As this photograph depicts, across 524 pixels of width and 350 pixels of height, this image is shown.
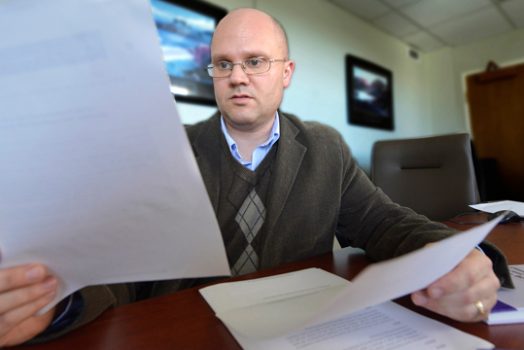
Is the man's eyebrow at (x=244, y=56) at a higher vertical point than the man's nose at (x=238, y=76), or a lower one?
higher

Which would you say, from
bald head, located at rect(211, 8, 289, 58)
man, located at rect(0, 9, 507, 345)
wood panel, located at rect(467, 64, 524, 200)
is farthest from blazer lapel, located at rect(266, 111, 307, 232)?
wood panel, located at rect(467, 64, 524, 200)

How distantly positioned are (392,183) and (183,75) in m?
1.26

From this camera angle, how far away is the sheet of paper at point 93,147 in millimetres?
239

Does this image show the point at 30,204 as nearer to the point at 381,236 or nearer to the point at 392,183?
the point at 381,236

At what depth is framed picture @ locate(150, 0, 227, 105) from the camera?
166cm

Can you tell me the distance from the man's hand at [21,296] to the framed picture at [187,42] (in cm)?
148

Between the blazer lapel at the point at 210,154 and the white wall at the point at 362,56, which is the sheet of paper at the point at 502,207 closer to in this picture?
the blazer lapel at the point at 210,154

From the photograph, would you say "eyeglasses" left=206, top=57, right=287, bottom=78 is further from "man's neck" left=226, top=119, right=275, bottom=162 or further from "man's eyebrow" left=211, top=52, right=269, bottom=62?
"man's neck" left=226, top=119, right=275, bottom=162

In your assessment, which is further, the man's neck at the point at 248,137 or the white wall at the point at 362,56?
the white wall at the point at 362,56

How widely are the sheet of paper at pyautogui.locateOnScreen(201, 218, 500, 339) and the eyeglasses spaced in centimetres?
56

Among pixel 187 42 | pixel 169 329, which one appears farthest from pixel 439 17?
pixel 169 329

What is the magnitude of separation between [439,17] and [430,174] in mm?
2526

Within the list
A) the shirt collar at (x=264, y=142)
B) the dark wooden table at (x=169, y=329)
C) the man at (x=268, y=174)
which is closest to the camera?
the dark wooden table at (x=169, y=329)

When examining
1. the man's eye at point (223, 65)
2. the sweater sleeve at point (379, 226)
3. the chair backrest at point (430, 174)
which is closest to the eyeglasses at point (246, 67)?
the man's eye at point (223, 65)
